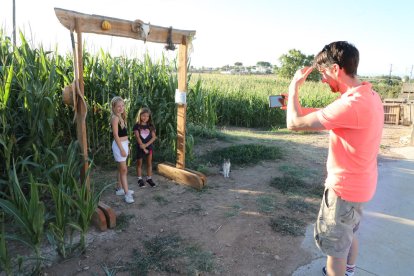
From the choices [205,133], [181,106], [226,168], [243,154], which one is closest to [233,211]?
[226,168]

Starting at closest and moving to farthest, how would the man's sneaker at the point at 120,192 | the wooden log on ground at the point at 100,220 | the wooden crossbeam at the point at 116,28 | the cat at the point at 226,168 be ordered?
the wooden crossbeam at the point at 116,28 → the wooden log on ground at the point at 100,220 → the man's sneaker at the point at 120,192 → the cat at the point at 226,168

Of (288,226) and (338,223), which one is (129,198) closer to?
(288,226)

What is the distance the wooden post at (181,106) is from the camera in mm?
4566

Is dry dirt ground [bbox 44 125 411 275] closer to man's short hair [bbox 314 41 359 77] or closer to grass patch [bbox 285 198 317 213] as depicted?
grass patch [bbox 285 198 317 213]

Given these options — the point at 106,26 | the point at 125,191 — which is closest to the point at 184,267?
the point at 125,191

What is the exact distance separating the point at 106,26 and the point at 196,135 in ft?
14.8

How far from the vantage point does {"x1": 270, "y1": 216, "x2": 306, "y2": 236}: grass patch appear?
3441 mm

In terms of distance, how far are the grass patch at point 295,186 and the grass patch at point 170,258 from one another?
6.57 feet

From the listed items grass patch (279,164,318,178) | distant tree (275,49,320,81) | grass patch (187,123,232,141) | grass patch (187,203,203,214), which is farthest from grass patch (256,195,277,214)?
distant tree (275,49,320,81)

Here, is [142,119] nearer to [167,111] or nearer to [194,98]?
[167,111]

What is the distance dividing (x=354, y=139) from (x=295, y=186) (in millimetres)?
2961

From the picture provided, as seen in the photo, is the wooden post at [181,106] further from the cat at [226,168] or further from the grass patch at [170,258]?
the grass patch at [170,258]

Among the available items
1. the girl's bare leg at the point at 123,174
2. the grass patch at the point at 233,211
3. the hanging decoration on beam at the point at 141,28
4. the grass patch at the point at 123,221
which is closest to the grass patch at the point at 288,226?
the grass patch at the point at 233,211

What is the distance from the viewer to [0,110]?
3092 mm
